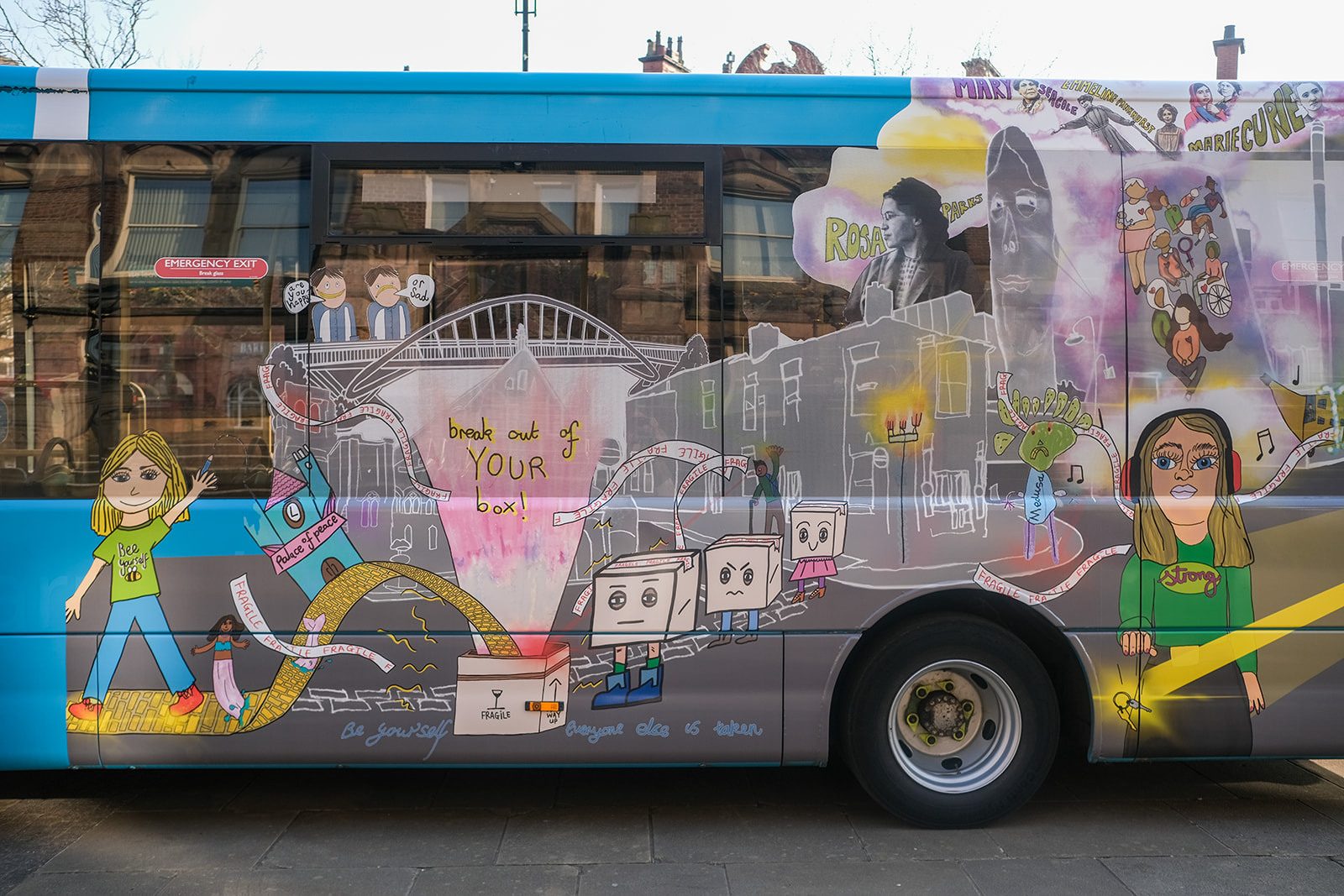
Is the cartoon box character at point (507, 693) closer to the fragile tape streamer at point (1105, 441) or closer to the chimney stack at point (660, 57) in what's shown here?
the fragile tape streamer at point (1105, 441)

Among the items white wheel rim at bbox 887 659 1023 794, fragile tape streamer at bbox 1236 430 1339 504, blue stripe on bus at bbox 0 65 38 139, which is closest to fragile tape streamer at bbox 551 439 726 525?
white wheel rim at bbox 887 659 1023 794

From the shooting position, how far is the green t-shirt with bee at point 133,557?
167 inches

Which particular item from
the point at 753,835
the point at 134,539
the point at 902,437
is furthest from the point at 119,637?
the point at 902,437

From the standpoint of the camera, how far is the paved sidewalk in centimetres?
402

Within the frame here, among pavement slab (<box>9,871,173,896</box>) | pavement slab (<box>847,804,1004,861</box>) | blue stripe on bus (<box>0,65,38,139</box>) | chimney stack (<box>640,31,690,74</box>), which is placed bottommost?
pavement slab (<box>9,871,173,896</box>)

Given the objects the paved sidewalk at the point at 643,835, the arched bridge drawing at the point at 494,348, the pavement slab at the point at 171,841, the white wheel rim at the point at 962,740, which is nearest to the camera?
the paved sidewalk at the point at 643,835

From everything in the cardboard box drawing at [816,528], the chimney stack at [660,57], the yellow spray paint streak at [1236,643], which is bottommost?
the yellow spray paint streak at [1236,643]

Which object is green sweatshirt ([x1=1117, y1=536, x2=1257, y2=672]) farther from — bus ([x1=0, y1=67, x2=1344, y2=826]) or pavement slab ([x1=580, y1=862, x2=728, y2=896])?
pavement slab ([x1=580, y1=862, x2=728, y2=896])

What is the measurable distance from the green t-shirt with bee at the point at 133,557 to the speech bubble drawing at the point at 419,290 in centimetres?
142

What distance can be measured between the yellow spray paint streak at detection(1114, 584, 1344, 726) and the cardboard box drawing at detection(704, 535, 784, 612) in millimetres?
1609

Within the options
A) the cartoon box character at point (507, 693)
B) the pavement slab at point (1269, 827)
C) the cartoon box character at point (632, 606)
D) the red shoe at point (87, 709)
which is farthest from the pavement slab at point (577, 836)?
the pavement slab at point (1269, 827)

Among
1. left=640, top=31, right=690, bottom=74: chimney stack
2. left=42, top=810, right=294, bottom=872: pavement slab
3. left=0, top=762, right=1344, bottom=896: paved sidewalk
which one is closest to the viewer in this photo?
left=0, top=762, right=1344, bottom=896: paved sidewalk

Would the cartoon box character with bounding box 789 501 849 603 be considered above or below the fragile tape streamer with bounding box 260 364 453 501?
below

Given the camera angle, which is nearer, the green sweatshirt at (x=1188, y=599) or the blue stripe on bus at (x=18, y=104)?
the blue stripe on bus at (x=18, y=104)
